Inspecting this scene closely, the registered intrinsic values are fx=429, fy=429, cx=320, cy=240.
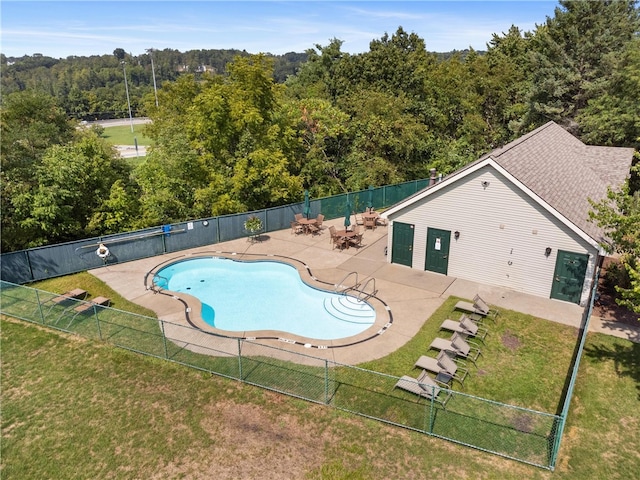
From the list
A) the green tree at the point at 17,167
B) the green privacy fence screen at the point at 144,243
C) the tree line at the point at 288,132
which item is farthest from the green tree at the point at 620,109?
the green tree at the point at 17,167

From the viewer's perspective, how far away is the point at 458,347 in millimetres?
14555

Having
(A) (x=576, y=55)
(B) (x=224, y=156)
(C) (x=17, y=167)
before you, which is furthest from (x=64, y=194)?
(A) (x=576, y=55)

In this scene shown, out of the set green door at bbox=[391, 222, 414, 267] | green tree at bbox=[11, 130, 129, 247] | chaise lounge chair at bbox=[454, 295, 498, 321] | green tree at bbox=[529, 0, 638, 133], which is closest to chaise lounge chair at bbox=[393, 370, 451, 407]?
chaise lounge chair at bbox=[454, 295, 498, 321]

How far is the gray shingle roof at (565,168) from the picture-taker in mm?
18547

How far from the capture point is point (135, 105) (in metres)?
139

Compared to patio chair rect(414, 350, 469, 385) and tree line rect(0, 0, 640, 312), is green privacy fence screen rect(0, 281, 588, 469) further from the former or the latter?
tree line rect(0, 0, 640, 312)

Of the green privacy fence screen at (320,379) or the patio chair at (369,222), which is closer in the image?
the green privacy fence screen at (320,379)

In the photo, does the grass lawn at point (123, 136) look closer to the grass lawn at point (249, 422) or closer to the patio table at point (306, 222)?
the patio table at point (306, 222)

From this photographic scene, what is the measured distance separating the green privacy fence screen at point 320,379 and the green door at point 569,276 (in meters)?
5.16

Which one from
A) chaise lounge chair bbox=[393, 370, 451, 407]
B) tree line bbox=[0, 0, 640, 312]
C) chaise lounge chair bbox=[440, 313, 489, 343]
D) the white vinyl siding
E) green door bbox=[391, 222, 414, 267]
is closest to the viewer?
chaise lounge chair bbox=[393, 370, 451, 407]

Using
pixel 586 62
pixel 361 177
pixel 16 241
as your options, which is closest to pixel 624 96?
pixel 586 62

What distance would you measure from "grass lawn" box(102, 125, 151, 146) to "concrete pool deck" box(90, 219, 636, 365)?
66594mm

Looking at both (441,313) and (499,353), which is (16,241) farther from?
(499,353)

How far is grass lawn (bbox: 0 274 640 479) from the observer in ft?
34.6
